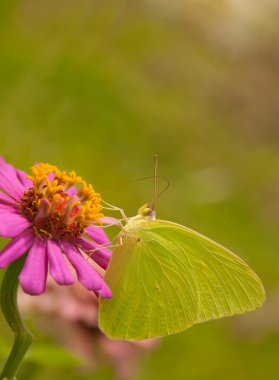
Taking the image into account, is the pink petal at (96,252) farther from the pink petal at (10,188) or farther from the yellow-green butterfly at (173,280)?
the pink petal at (10,188)

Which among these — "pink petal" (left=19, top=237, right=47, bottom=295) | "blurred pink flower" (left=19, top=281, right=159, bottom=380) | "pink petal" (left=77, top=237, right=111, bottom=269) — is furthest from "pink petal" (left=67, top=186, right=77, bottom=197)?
"blurred pink flower" (left=19, top=281, right=159, bottom=380)

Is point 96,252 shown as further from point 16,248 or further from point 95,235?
point 16,248

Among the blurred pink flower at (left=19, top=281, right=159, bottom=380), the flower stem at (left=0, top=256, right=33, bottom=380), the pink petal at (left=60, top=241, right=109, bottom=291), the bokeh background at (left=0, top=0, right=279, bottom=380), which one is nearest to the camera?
the flower stem at (left=0, top=256, right=33, bottom=380)

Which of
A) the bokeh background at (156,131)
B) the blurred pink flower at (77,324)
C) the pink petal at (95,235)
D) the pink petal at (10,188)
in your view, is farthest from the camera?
the bokeh background at (156,131)

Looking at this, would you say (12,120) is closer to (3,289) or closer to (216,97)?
(3,289)

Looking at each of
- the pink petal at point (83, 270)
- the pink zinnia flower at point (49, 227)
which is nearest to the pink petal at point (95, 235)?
the pink zinnia flower at point (49, 227)

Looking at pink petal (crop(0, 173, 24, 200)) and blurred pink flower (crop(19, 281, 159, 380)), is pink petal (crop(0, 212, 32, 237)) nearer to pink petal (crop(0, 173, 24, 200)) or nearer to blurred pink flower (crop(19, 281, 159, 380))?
pink petal (crop(0, 173, 24, 200))

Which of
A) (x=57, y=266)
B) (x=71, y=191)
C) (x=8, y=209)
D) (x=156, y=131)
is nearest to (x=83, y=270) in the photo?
(x=57, y=266)
